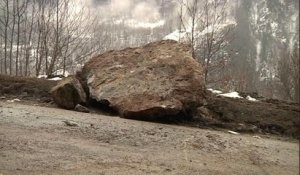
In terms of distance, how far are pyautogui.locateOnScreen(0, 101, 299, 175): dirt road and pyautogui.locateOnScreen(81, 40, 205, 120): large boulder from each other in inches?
22.6

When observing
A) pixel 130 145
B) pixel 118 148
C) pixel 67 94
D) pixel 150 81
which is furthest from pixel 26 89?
pixel 118 148

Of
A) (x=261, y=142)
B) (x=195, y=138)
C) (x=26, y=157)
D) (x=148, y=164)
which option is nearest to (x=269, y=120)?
(x=261, y=142)

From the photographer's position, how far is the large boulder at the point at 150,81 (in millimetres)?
7965

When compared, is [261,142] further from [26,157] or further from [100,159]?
[26,157]

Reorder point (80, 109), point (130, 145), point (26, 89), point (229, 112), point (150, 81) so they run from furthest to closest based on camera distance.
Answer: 1. point (26, 89)
2. point (229, 112)
3. point (150, 81)
4. point (80, 109)
5. point (130, 145)

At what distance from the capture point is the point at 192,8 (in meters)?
17.5

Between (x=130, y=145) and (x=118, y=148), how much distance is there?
0.29 metres

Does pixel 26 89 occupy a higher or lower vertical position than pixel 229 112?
higher

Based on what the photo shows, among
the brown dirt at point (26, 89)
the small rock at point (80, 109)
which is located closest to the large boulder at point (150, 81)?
the small rock at point (80, 109)

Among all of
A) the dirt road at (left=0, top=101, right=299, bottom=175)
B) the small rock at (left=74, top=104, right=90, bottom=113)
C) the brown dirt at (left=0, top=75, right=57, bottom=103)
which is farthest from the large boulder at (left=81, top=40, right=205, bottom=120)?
the brown dirt at (left=0, top=75, right=57, bottom=103)

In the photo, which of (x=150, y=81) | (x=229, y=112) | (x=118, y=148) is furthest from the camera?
(x=229, y=112)

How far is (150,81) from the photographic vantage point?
8367mm

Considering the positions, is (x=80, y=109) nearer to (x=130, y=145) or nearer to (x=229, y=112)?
(x=130, y=145)

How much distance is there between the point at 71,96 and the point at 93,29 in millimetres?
13923
